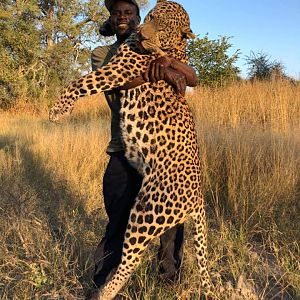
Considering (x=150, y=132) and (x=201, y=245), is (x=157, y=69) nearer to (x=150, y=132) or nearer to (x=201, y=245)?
(x=150, y=132)

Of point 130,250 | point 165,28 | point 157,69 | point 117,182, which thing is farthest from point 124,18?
point 130,250

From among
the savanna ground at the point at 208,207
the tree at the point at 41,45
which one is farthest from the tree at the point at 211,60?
the tree at the point at 41,45

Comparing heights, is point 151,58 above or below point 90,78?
above

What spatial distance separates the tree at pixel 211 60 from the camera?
36.0 ft

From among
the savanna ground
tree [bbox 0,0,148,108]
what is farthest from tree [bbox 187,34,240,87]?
tree [bbox 0,0,148,108]

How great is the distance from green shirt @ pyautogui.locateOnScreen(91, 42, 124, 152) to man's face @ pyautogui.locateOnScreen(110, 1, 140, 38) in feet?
0.35

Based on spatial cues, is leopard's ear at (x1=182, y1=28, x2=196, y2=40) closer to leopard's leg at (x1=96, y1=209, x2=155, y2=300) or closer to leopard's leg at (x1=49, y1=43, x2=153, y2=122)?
leopard's leg at (x1=49, y1=43, x2=153, y2=122)

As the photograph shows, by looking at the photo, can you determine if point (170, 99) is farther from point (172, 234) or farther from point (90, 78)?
point (172, 234)

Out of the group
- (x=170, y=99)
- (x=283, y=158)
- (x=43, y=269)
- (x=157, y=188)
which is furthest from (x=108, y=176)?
(x=283, y=158)

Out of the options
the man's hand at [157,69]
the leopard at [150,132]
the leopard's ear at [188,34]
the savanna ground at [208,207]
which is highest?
the leopard's ear at [188,34]

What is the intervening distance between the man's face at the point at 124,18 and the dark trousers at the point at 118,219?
778 mm

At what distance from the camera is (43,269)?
284 cm

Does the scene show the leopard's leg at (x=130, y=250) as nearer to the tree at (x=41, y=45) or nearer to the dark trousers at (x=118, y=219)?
the dark trousers at (x=118, y=219)

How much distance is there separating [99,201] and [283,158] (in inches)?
87.4
